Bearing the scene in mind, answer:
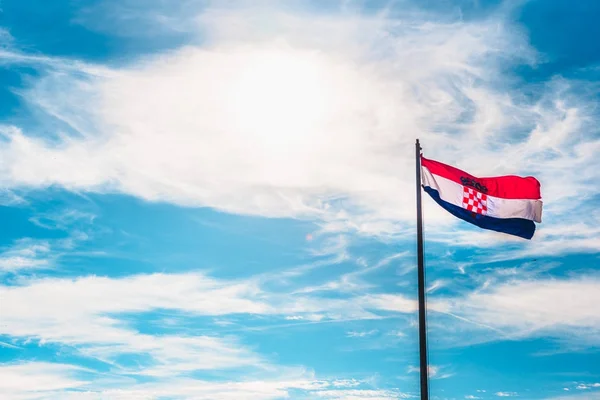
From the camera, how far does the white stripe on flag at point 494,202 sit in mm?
27062

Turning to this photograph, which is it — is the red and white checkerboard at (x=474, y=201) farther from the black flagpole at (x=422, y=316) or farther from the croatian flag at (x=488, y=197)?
the black flagpole at (x=422, y=316)

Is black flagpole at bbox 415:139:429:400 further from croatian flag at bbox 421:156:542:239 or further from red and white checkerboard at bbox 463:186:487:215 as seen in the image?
red and white checkerboard at bbox 463:186:487:215

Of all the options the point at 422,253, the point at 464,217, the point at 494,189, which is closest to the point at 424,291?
the point at 422,253

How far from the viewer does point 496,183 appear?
93.5ft

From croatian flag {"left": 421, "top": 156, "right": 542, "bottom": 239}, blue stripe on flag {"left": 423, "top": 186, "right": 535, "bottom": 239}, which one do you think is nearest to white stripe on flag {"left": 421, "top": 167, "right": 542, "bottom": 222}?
croatian flag {"left": 421, "top": 156, "right": 542, "bottom": 239}

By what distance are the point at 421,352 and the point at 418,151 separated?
8134 mm

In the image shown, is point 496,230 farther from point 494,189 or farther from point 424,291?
point 424,291

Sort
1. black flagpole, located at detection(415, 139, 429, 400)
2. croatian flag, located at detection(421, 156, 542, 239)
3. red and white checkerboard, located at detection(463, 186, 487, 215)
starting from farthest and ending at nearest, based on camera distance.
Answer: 1. red and white checkerboard, located at detection(463, 186, 487, 215)
2. croatian flag, located at detection(421, 156, 542, 239)
3. black flagpole, located at detection(415, 139, 429, 400)

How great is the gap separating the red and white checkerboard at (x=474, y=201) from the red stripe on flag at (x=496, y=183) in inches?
8.4

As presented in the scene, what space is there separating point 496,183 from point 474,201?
4.92 feet

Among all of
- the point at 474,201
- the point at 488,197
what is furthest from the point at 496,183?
the point at 474,201

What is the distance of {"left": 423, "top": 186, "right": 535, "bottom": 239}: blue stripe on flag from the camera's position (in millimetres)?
27266

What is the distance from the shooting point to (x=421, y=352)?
71.4 ft

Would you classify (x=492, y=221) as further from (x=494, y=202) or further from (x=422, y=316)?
(x=422, y=316)
